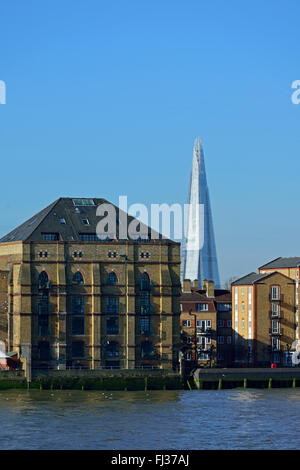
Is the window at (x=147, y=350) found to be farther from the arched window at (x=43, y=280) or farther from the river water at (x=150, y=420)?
the arched window at (x=43, y=280)

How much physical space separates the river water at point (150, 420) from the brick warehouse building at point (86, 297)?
802 centimetres

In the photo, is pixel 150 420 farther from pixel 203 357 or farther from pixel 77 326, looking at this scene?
pixel 203 357

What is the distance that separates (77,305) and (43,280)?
15.9ft

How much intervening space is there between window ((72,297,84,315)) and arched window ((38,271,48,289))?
3740mm

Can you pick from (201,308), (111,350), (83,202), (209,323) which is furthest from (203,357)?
(83,202)

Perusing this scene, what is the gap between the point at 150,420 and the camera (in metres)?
91.5

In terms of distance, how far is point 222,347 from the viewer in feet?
512

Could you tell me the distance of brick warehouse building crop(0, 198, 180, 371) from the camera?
12562 cm

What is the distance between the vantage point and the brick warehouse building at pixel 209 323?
15305 centimetres

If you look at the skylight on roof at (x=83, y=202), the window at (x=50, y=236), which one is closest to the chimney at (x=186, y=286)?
the skylight on roof at (x=83, y=202)

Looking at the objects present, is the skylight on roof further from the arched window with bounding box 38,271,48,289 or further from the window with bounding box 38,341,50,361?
the window with bounding box 38,341,50,361

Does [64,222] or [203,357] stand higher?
[64,222]

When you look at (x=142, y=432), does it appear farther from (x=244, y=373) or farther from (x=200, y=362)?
(x=200, y=362)
